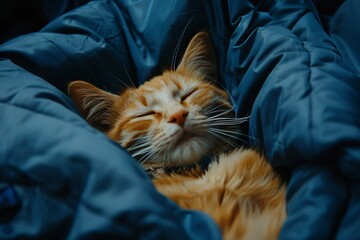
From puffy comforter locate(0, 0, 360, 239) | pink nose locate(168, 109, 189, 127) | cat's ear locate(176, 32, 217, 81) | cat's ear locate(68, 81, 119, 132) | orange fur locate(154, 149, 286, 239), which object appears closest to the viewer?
puffy comforter locate(0, 0, 360, 239)

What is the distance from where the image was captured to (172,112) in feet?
3.78

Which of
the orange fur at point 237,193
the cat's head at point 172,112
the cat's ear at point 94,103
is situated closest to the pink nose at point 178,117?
the cat's head at point 172,112

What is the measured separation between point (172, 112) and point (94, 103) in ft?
1.15

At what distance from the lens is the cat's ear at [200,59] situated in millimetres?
1426

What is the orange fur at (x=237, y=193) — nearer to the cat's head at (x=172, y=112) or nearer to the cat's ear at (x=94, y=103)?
the cat's head at (x=172, y=112)

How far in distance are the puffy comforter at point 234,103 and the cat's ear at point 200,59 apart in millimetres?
43

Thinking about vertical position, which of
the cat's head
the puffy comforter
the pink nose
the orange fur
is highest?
the puffy comforter

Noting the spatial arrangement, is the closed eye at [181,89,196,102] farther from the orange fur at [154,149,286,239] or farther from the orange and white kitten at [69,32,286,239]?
the orange fur at [154,149,286,239]

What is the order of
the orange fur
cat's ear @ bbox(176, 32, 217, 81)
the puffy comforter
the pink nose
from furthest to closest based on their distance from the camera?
cat's ear @ bbox(176, 32, 217, 81) → the pink nose → the orange fur → the puffy comforter

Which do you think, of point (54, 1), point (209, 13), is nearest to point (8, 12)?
point (54, 1)

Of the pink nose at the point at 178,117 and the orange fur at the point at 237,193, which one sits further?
the pink nose at the point at 178,117

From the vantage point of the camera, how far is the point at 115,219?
2.31 ft

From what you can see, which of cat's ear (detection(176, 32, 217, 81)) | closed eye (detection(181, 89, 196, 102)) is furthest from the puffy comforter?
closed eye (detection(181, 89, 196, 102))

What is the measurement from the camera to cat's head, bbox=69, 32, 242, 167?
1146 millimetres
